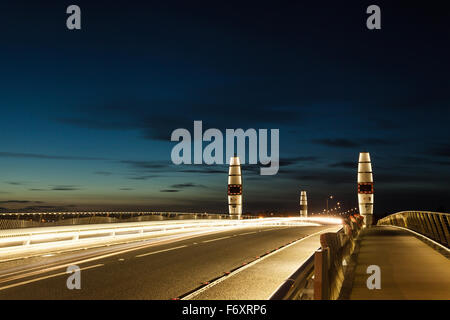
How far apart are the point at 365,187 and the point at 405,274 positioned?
70007 millimetres

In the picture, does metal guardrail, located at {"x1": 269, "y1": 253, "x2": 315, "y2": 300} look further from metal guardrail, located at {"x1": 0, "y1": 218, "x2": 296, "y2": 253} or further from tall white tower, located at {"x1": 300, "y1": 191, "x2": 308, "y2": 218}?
tall white tower, located at {"x1": 300, "y1": 191, "x2": 308, "y2": 218}

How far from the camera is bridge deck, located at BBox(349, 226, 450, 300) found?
9500 mm

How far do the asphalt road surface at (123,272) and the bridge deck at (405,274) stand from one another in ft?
10.8

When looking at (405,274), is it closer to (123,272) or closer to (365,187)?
(123,272)

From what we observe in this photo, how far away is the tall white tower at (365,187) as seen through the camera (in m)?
78.0

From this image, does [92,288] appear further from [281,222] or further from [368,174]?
[368,174]

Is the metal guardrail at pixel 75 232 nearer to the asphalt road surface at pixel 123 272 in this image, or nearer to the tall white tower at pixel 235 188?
the asphalt road surface at pixel 123 272

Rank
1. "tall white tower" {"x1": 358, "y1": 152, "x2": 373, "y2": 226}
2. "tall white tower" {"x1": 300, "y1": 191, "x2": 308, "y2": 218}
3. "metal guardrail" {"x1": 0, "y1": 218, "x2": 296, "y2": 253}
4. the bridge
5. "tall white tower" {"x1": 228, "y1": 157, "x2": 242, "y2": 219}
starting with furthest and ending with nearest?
"tall white tower" {"x1": 300, "y1": 191, "x2": 308, "y2": 218}, "tall white tower" {"x1": 228, "y1": 157, "x2": 242, "y2": 219}, "tall white tower" {"x1": 358, "y1": 152, "x2": 373, "y2": 226}, "metal guardrail" {"x1": 0, "y1": 218, "x2": 296, "y2": 253}, the bridge

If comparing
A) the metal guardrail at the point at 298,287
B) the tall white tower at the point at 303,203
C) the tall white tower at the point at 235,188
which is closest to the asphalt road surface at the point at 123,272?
the metal guardrail at the point at 298,287

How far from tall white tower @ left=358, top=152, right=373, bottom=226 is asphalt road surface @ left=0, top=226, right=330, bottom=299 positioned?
2412 inches

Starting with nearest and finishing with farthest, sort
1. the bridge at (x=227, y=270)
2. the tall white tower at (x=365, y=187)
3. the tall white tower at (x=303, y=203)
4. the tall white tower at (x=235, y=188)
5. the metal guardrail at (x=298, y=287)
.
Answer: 1. the metal guardrail at (x=298, y=287)
2. the bridge at (x=227, y=270)
3. the tall white tower at (x=365, y=187)
4. the tall white tower at (x=235, y=188)
5. the tall white tower at (x=303, y=203)

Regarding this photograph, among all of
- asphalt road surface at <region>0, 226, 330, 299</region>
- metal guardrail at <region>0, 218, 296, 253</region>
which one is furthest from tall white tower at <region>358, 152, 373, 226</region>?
asphalt road surface at <region>0, 226, 330, 299</region>
